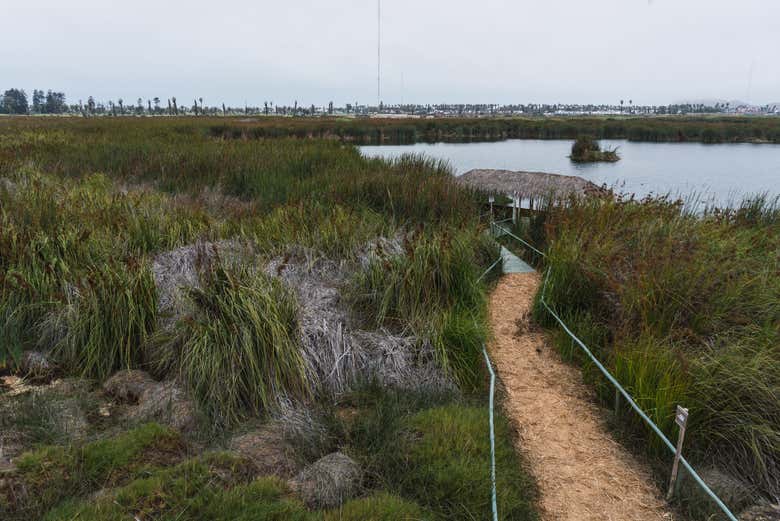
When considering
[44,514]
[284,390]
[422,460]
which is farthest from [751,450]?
[44,514]

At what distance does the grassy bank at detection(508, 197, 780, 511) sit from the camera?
10.5 ft

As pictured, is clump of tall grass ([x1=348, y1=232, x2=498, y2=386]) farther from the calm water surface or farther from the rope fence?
the calm water surface

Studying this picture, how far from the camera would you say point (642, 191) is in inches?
677

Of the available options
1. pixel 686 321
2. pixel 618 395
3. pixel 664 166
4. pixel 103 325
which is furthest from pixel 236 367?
pixel 664 166

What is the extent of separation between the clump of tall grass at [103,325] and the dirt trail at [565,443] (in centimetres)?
323

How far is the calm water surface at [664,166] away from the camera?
62.6 ft

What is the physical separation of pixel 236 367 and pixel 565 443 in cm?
246

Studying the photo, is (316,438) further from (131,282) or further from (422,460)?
(131,282)

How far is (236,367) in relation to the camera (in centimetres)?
370

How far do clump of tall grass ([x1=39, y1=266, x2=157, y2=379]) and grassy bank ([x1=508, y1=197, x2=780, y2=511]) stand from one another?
3.90 metres

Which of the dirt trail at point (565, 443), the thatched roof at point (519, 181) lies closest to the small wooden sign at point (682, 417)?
the dirt trail at point (565, 443)

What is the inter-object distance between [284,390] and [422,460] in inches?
50.2

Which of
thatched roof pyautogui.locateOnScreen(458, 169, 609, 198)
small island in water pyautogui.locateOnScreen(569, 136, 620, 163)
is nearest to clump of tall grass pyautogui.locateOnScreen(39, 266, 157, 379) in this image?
thatched roof pyautogui.locateOnScreen(458, 169, 609, 198)

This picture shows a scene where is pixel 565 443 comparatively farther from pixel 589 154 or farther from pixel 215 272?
pixel 589 154
